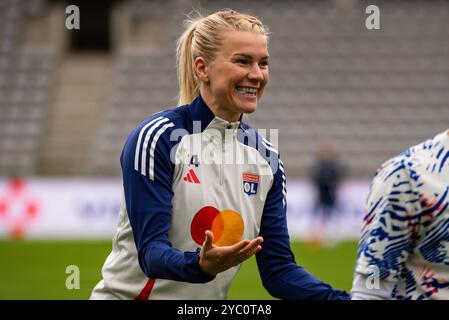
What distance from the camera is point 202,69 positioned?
3.24 meters

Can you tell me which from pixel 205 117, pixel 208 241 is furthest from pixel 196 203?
pixel 208 241

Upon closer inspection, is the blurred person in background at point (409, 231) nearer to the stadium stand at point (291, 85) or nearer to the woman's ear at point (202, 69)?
the woman's ear at point (202, 69)

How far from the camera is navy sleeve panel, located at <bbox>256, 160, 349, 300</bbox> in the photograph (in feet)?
10.8

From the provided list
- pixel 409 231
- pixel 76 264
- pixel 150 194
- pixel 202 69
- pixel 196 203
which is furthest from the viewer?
pixel 76 264

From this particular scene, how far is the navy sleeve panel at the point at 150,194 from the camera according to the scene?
2.91 meters

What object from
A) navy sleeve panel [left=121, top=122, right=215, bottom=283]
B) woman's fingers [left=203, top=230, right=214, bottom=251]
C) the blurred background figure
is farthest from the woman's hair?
the blurred background figure

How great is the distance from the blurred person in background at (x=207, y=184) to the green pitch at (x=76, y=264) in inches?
190

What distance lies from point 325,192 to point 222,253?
40.4ft

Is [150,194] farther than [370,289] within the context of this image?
Yes

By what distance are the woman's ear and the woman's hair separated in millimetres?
20

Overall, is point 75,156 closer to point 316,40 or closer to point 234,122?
point 316,40

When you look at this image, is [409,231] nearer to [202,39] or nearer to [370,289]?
[370,289]

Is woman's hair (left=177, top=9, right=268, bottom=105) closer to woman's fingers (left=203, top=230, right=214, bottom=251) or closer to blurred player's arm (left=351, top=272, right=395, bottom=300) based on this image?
woman's fingers (left=203, top=230, right=214, bottom=251)

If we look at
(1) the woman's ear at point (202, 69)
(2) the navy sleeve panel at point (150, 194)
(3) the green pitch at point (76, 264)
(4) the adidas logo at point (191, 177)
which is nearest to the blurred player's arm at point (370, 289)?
(2) the navy sleeve panel at point (150, 194)
